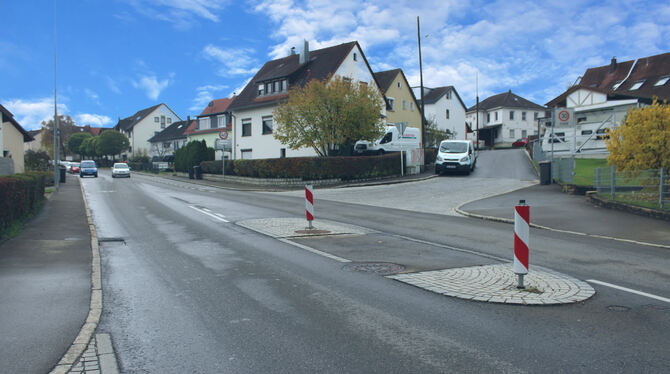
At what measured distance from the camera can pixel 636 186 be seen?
16.1 m

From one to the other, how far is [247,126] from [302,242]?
39.8 meters

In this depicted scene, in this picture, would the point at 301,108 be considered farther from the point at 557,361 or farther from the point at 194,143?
the point at 557,361

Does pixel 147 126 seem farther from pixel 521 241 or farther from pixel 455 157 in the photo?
pixel 521 241

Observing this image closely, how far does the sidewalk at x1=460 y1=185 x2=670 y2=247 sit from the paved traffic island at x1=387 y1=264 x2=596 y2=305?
5.19 m

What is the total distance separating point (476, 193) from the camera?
23.3 meters

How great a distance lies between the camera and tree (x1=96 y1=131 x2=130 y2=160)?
91188 mm

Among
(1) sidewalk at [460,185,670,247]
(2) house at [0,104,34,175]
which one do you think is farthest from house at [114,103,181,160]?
(1) sidewalk at [460,185,670,247]

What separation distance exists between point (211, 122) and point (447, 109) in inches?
1319

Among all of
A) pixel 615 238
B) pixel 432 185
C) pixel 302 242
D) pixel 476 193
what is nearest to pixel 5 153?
pixel 432 185

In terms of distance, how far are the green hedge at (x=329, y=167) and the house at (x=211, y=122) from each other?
119 feet

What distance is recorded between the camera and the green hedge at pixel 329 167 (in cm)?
3162

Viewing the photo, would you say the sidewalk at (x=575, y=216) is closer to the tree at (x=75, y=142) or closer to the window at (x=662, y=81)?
the window at (x=662, y=81)

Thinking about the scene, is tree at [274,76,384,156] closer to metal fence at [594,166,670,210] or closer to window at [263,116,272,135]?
window at [263,116,272,135]

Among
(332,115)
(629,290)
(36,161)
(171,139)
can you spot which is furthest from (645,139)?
(171,139)
